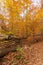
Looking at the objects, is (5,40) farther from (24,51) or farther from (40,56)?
(40,56)

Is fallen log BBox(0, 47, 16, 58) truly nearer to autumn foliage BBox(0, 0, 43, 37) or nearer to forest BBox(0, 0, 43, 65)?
forest BBox(0, 0, 43, 65)

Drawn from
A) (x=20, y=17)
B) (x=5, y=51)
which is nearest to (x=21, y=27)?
(x=20, y=17)

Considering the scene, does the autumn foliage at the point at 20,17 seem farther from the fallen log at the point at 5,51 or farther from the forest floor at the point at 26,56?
the forest floor at the point at 26,56

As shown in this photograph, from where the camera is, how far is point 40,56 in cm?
830

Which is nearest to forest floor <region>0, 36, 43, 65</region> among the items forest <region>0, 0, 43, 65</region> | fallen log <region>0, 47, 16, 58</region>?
forest <region>0, 0, 43, 65</region>

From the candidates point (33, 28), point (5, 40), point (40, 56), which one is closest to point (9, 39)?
point (5, 40)

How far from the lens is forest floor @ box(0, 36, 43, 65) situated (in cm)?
807

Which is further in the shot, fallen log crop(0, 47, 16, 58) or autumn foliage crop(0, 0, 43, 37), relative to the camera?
fallen log crop(0, 47, 16, 58)

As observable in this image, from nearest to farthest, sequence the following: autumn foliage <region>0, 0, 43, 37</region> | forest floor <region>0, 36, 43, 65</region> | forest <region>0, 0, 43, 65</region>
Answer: forest floor <region>0, 36, 43, 65</region> < forest <region>0, 0, 43, 65</region> < autumn foliage <region>0, 0, 43, 37</region>

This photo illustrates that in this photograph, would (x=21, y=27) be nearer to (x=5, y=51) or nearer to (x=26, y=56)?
(x=5, y=51)

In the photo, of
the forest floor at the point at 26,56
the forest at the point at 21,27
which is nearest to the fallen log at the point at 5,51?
the forest at the point at 21,27

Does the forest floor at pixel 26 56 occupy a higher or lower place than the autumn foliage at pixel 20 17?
lower

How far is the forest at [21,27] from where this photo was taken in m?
8.45

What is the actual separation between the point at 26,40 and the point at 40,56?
1.99 metres
